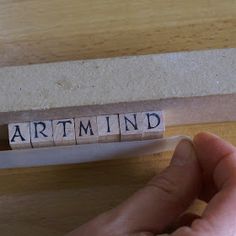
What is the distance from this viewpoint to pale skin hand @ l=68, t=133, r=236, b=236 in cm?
73

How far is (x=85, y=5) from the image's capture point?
941 millimetres

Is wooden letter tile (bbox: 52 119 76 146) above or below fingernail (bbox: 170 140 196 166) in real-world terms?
above

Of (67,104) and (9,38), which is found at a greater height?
(9,38)

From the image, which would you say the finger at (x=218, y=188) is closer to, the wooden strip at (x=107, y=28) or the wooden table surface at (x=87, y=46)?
the wooden table surface at (x=87, y=46)

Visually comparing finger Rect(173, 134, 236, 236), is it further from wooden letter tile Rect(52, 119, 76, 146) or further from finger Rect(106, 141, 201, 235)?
wooden letter tile Rect(52, 119, 76, 146)

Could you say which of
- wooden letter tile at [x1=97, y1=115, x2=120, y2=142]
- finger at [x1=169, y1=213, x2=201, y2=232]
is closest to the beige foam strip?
wooden letter tile at [x1=97, y1=115, x2=120, y2=142]

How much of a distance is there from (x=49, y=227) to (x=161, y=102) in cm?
30

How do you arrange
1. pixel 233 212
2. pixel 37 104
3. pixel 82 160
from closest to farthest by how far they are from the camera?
pixel 233 212
pixel 37 104
pixel 82 160

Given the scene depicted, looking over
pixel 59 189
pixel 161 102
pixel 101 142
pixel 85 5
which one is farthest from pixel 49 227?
pixel 85 5

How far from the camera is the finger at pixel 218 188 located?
2.19ft

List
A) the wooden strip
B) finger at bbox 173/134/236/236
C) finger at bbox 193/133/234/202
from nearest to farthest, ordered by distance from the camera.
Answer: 1. finger at bbox 173/134/236/236
2. finger at bbox 193/133/234/202
3. the wooden strip

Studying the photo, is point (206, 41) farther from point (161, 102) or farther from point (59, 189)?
point (59, 189)

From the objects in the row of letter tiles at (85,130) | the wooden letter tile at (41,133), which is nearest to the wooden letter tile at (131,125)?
the row of letter tiles at (85,130)

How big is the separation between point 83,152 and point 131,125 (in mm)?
103
